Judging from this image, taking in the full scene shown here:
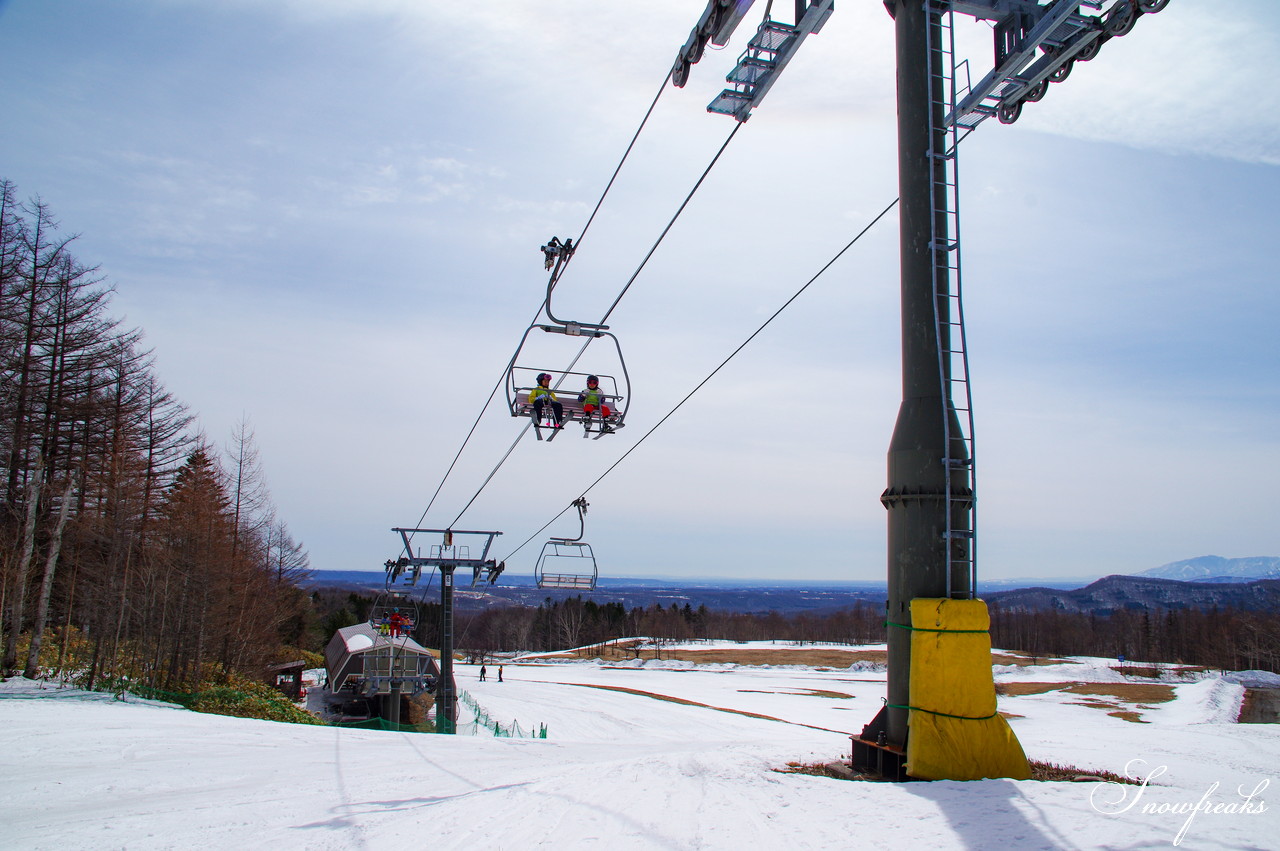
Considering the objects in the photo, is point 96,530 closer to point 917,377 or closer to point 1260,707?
point 917,377

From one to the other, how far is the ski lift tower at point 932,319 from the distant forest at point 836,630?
3421 inches

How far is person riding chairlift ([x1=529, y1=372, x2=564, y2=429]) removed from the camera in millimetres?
13398

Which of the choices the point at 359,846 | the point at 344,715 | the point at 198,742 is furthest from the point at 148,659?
the point at 359,846

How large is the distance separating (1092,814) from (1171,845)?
0.98m

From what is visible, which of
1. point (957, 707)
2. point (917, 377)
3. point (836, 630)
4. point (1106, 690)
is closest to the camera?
point (957, 707)

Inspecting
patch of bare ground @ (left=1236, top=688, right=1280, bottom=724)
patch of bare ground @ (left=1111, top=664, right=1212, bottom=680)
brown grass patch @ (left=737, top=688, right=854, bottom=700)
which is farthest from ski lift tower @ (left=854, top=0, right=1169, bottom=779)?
patch of bare ground @ (left=1111, top=664, right=1212, bottom=680)

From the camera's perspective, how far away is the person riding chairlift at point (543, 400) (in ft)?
44.0

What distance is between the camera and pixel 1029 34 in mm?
9586

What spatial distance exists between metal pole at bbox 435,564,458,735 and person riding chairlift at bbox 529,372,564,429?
1632cm

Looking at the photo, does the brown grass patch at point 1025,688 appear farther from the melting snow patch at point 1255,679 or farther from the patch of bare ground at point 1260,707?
the patch of bare ground at point 1260,707

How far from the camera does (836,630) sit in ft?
473

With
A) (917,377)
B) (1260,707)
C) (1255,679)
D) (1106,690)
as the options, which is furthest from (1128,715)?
(917,377)

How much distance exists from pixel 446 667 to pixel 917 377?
23694 mm

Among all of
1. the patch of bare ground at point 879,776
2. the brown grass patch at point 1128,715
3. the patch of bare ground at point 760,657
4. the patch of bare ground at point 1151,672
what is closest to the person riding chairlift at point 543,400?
the patch of bare ground at point 879,776
